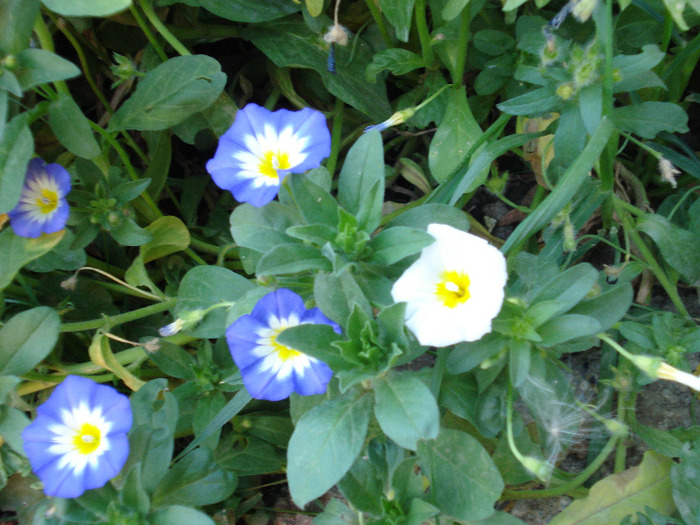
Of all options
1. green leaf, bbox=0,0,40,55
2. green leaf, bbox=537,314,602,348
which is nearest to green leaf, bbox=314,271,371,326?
green leaf, bbox=537,314,602,348

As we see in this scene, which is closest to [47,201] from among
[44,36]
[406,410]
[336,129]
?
[44,36]

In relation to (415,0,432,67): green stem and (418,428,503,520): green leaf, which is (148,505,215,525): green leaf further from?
(415,0,432,67): green stem

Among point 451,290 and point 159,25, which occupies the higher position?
point 159,25

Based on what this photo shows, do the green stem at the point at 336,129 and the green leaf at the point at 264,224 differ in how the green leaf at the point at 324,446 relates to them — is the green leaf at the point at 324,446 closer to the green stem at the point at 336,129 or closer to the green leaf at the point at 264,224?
the green leaf at the point at 264,224

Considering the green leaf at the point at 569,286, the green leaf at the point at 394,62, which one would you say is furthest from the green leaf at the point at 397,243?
the green leaf at the point at 394,62

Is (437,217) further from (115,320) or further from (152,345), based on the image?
(115,320)

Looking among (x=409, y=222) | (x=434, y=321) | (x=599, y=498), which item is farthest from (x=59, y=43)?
(x=599, y=498)

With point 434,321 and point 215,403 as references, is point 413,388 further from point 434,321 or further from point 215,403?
point 215,403
